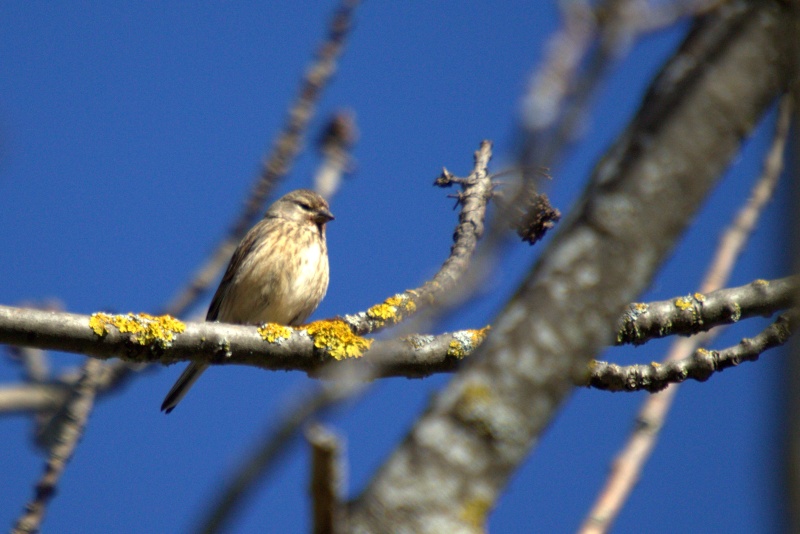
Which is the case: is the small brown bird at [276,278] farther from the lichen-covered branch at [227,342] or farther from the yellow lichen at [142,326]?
the yellow lichen at [142,326]

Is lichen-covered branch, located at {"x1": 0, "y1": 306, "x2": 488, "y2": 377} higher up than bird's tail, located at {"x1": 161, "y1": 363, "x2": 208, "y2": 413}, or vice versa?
bird's tail, located at {"x1": 161, "y1": 363, "x2": 208, "y2": 413}

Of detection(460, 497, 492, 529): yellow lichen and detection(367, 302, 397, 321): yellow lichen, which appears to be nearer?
detection(460, 497, 492, 529): yellow lichen

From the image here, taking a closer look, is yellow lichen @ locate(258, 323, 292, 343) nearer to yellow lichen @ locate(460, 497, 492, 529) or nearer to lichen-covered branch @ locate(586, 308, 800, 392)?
lichen-covered branch @ locate(586, 308, 800, 392)

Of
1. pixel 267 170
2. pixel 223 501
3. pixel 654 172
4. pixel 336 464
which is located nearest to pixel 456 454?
pixel 336 464

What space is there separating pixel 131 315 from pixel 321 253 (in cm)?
387

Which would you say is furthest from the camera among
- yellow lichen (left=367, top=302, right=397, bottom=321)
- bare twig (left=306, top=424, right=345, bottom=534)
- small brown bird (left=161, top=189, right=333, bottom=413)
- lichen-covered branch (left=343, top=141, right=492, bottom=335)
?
small brown bird (left=161, top=189, right=333, bottom=413)

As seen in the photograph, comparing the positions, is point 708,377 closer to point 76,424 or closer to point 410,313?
point 410,313

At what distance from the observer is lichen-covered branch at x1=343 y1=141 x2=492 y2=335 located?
18.9ft

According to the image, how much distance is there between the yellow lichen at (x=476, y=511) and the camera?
190 cm

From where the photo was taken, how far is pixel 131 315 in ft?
16.1

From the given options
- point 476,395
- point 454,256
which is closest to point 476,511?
point 476,395

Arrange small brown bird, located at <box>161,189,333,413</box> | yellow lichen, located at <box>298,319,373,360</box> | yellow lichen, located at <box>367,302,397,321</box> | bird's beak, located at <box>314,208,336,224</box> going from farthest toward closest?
bird's beak, located at <box>314,208,336,224</box>, small brown bird, located at <box>161,189,333,413</box>, yellow lichen, located at <box>367,302,397,321</box>, yellow lichen, located at <box>298,319,373,360</box>

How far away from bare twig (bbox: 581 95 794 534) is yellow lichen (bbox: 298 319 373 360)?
1760 mm

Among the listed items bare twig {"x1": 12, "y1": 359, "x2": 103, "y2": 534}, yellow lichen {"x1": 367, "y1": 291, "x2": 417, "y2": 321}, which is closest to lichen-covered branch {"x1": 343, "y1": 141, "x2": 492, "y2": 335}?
yellow lichen {"x1": 367, "y1": 291, "x2": 417, "y2": 321}
